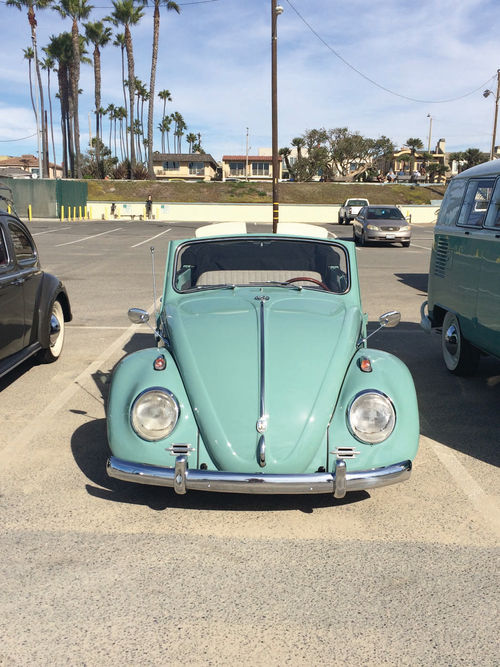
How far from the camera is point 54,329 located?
278 inches

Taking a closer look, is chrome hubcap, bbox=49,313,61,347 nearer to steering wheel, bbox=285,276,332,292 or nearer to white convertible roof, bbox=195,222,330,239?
white convertible roof, bbox=195,222,330,239

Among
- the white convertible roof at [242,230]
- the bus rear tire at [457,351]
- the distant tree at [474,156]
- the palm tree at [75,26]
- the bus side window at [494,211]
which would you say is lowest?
the bus rear tire at [457,351]

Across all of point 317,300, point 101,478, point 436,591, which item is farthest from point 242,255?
point 436,591

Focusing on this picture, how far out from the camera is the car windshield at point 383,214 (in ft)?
81.4

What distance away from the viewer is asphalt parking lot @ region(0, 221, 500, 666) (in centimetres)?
257

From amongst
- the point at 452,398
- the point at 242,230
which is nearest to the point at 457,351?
the point at 452,398

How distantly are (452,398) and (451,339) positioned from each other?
0.96 metres

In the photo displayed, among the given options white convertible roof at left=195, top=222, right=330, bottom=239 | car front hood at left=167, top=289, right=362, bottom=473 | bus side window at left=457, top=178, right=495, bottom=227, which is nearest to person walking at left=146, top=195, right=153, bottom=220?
white convertible roof at left=195, top=222, right=330, bottom=239

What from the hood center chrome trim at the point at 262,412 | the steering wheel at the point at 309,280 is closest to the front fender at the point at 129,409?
the hood center chrome trim at the point at 262,412

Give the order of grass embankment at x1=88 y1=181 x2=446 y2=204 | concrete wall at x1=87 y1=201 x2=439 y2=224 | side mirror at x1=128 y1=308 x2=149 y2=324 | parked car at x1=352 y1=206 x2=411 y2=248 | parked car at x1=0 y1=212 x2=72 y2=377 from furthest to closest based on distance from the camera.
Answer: grass embankment at x1=88 y1=181 x2=446 y2=204 → concrete wall at x1=87 y1=201 x2=439 y2=224 → parked car at x1=352 y1=206 x2=411 y2=248 → parked car at x1=0 y1=212 x2=72 y2=377 → side mirror at x1=128 y1=308 x2=149 y2=324

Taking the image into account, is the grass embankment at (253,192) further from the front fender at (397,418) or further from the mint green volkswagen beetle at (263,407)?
the front fender at (397,418)

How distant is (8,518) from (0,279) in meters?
2.65

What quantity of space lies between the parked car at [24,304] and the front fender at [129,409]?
2.13 metres

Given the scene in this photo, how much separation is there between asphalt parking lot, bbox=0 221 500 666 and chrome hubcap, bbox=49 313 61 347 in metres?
1.78
